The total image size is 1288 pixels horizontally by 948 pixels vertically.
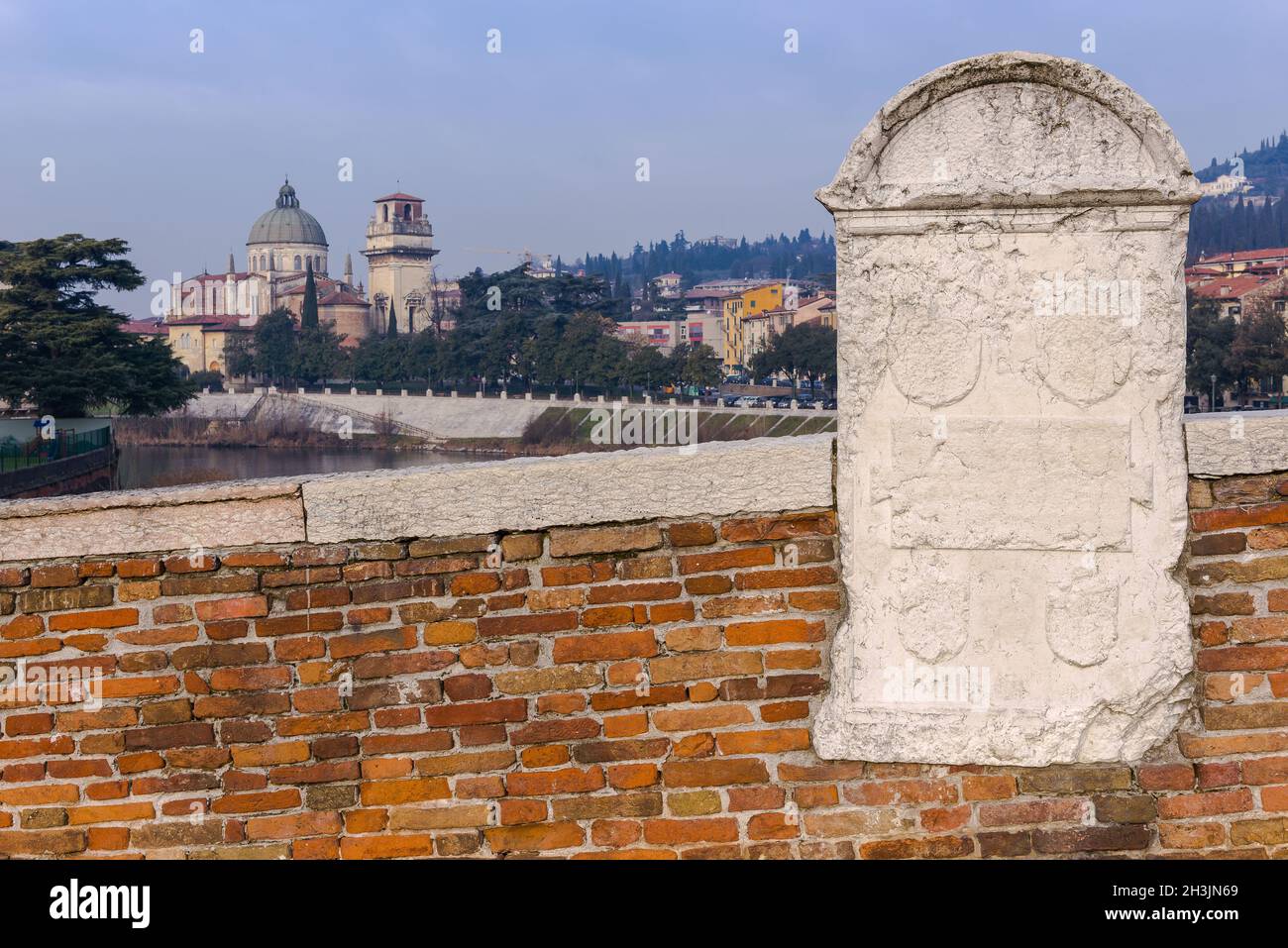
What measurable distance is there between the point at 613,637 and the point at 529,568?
0.24 metres

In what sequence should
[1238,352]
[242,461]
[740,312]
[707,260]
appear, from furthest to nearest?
[707,260]
[740,312]
[242,461]
[1238,352]

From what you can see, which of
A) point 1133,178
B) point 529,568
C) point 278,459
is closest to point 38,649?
point 529,568

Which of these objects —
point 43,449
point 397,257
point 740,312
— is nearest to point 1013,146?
point 43,449

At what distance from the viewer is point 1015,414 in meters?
2.88

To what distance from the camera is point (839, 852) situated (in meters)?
3.03

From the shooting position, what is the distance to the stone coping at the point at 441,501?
3057 millimetres

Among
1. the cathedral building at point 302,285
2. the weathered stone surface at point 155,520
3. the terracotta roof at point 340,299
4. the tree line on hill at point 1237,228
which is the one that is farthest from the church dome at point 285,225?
the weathered stone surface at point 155,520

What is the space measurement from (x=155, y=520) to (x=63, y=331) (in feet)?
121

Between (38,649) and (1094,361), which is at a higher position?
(1094,361)

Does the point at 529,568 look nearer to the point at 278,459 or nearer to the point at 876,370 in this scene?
the point at 876,370

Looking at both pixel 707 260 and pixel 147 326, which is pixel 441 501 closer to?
pixel 147 326

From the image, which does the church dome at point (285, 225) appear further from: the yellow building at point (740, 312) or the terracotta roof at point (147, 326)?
the yellow building at point (740, 312)

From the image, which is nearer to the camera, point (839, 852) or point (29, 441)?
point (839, 852)

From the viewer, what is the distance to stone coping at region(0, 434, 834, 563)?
10.0ft
